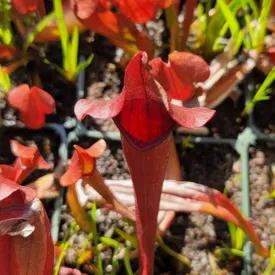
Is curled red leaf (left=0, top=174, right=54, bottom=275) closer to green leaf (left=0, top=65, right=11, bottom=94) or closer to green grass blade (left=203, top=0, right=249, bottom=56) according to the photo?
green leaf (left=0, top=65, right=11, bottom=94)

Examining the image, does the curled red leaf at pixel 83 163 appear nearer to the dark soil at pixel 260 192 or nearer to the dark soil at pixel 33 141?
the dark soil at pixel 33 141

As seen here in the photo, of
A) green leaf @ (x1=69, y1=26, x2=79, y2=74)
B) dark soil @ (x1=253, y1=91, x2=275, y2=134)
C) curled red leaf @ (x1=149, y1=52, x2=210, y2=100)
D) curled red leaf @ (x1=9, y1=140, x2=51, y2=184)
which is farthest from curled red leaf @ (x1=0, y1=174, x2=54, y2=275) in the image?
dark soil @ (x1=253, y1=91, x2=275, y2=134)

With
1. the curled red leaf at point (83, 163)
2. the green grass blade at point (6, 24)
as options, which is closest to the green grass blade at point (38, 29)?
the green grass blade at point (6, 24)

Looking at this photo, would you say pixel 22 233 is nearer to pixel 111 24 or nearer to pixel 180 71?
pixel 180 71

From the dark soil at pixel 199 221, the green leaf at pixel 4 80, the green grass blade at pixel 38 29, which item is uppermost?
the green grass blade at pixel 38 29

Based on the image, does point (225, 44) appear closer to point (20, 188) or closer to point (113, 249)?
point (113, 249)

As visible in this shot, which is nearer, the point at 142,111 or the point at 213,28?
the point at 142,111

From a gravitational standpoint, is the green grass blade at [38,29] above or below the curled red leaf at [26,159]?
above

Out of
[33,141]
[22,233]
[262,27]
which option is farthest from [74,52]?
[22,233]
